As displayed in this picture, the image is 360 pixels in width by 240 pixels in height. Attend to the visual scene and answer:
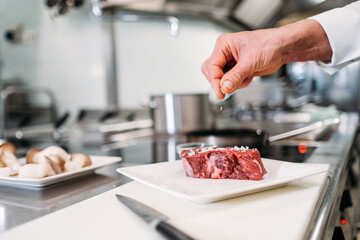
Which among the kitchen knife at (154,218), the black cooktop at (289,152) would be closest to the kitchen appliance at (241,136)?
the black cooktop at (289,152)

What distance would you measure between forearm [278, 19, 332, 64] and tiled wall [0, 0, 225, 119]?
2.37 metres

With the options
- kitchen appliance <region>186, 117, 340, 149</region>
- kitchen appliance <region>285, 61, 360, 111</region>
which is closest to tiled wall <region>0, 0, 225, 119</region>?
kitchen appliance <region>285, 61, 360, 111</region>

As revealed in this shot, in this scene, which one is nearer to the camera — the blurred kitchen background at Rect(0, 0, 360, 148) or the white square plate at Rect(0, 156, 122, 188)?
the white square plate at Rect(0, 156, 122, 188)

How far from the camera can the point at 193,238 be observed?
32 centimetres

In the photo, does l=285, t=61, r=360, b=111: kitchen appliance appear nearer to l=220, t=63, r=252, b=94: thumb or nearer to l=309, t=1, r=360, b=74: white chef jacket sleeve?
l=309, t=1, r=360, b=74: white chef jacket sleeve

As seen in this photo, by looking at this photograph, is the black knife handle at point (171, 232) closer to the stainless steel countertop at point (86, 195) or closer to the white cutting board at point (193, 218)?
the white cutting board at point (193, 218)

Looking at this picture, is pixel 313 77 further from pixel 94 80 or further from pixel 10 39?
pixel 10 39

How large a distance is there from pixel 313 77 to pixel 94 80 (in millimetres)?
2328

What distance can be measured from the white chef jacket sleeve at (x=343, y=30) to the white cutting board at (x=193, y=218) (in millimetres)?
430

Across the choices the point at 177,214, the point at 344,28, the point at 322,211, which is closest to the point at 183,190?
the point at 177,214

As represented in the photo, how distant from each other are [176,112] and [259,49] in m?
0.66

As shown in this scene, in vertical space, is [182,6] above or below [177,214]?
above

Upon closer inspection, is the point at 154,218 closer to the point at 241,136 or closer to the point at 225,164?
the point at 225,164

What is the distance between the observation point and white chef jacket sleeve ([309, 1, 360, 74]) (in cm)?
74
